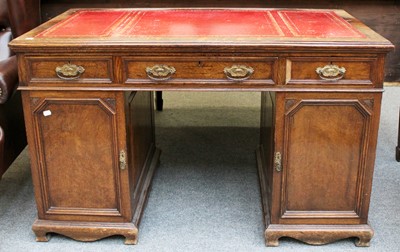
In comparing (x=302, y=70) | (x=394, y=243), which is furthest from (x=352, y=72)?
(x=394, y=243)

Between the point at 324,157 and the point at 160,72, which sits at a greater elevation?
the point at 160,72

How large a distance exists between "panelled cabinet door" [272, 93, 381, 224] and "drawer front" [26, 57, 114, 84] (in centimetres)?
59

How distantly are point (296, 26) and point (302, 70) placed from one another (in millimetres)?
287

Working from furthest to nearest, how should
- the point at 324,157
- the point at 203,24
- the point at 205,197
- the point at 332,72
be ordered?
the point at 205,197, the point at 203,24, the point at 324,157, the point at 332,72

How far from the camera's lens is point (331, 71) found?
166cm

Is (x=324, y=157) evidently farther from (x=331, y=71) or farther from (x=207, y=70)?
(x=207, y=70)

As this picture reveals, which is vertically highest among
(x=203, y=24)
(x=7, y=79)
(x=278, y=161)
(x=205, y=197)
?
(x=203, y=24)

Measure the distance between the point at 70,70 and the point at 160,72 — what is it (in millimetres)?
295

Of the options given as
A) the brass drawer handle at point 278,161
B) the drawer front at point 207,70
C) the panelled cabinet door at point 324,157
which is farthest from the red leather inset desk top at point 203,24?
the brass drawer handle at point 278,161

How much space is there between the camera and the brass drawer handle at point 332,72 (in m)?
1.66

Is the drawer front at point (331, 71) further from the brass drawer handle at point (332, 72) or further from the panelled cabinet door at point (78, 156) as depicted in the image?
the panelled cabinet door at point (78, 156)

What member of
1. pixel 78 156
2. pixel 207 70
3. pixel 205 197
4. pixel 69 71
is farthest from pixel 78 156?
pixel 205 197

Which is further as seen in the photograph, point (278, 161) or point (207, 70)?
point (278, 161)

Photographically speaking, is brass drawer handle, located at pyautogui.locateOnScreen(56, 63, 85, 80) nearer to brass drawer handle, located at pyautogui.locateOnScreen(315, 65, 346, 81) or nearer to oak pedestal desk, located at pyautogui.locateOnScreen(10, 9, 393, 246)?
oak pedestal desk, located at pyautogui.locateOnScreen(10, 9, 393, 246)
